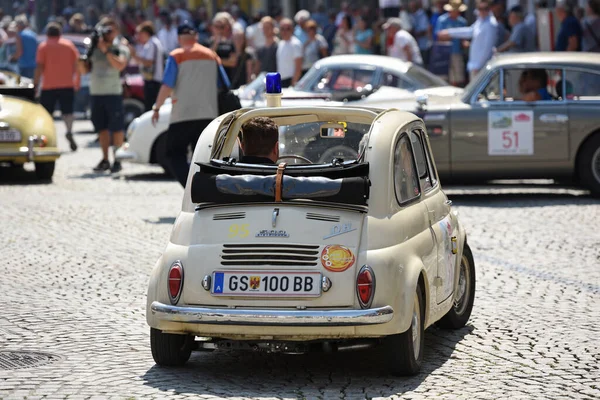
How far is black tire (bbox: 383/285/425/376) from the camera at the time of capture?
21.4ft

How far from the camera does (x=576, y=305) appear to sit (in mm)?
8852

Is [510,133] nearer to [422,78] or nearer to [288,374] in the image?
[422,78]

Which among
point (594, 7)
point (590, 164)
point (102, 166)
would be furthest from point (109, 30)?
point (594, 7)

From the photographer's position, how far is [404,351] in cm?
656

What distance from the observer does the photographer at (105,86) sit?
61.7 feet

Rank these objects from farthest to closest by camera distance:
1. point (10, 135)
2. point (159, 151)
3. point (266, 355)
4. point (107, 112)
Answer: point (107, 112) → point (159, 151) → point (10, 135) → point (266, 355)

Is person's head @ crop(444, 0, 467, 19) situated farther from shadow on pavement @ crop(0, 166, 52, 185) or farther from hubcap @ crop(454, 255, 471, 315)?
hubcap @ crop(454, 255, 471, 315)

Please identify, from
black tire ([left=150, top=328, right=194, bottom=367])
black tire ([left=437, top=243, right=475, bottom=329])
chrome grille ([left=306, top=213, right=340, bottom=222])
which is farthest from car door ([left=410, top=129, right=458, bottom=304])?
black tire ([left=150, top=328, right=194, bottom=367])

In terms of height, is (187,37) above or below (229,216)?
above

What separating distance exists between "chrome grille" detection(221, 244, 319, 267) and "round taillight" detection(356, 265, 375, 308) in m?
0.24

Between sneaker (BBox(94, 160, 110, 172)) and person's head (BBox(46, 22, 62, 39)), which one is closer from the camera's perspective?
sneaker (BBox(94, 160, 110, 172))

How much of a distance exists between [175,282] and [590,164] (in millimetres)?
9187

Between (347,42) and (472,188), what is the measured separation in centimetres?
973

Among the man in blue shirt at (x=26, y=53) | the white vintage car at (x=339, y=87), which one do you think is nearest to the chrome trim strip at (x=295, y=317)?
the white vintage car at (x=339, y=87)
